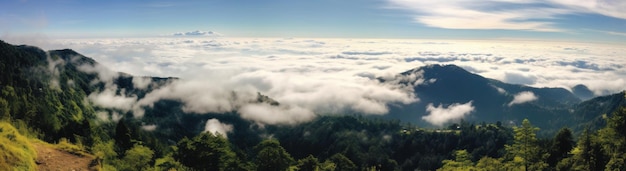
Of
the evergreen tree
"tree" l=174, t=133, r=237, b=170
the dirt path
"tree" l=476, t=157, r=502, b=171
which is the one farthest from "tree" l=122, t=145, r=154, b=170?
the evergreen tree

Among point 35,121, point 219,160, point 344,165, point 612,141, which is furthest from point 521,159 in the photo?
point 35,121

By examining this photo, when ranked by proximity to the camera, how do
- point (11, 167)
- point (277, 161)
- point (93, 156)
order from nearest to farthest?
point (11, 167) → point (93, 156) → point (277, 161)

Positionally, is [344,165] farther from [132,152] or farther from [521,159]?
[132,152]

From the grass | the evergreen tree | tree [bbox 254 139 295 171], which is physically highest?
the grass

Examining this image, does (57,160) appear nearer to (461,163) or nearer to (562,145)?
(461,163)

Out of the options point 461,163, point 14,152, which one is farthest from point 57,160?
point 461,163

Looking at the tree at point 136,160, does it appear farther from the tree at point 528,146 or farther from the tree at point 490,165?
the tree at point 528,146

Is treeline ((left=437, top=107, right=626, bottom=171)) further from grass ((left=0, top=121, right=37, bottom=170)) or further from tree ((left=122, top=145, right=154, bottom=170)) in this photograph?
grass ((left=0, top=121, right=37, bottom=170))

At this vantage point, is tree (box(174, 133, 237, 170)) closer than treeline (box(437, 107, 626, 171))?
No
